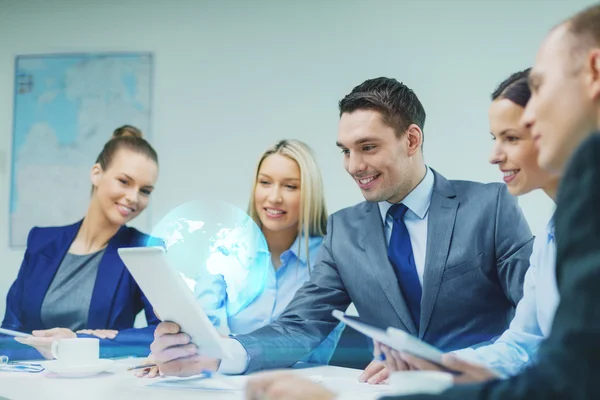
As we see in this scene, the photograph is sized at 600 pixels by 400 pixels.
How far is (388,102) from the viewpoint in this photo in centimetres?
229

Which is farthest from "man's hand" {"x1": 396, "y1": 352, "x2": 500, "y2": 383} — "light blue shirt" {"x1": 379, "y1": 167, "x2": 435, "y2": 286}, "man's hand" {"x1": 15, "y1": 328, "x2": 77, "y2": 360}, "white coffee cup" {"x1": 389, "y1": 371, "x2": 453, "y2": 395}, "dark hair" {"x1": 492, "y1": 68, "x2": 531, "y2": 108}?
"man's hand" {"x1": 15, "y1": 328, "x2": 77, "y2": 360}

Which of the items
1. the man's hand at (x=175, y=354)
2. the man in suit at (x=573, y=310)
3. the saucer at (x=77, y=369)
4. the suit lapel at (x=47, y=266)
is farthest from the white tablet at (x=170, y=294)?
the suit lapel at (x=47, y=266)

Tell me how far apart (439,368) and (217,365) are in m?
0.77

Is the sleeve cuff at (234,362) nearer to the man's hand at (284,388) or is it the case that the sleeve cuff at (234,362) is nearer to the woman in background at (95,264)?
the man's hand at (284,388)

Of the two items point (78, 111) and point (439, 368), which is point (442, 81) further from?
point (439, 368)

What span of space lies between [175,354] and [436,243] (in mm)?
932

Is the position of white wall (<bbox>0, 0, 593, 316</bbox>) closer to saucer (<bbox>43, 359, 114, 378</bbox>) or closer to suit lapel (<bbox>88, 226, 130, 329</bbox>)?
suit lapel (<bbox>88, 226, 130, 329</bbox>)

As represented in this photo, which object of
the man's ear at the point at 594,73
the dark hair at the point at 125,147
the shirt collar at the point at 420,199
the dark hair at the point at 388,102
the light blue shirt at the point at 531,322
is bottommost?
the light blue shirt at the point at 531,322

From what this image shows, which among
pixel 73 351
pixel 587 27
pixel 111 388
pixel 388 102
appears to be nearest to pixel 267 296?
pixel 388 102

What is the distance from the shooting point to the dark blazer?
0.61 meters

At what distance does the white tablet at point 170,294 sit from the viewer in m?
1.29

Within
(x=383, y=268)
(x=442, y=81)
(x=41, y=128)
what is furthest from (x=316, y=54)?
(x=383, y=268)

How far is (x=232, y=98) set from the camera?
3861 millimetres

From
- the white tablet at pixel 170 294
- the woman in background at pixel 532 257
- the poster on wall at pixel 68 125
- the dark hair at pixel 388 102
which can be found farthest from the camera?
the poster on wall at pixel 68 125
